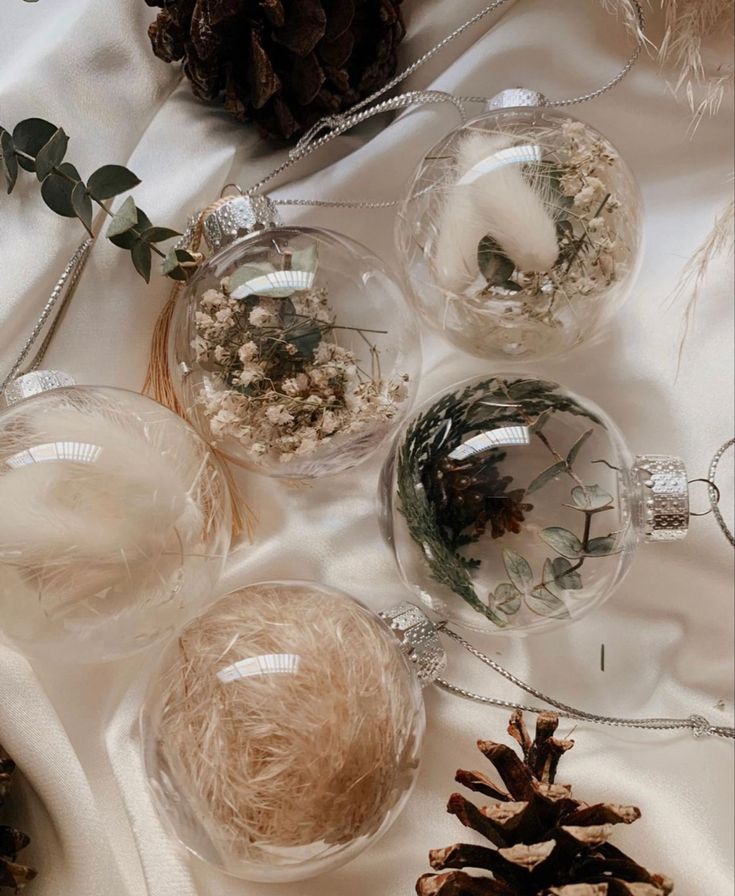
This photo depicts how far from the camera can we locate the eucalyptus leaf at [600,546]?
2.74 feet

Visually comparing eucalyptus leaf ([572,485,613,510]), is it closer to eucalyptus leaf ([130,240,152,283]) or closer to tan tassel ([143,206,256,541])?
tan tassel ([143,206,256,541])

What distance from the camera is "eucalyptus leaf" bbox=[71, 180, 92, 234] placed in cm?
92

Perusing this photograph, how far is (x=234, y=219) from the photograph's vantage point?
0.93 meters

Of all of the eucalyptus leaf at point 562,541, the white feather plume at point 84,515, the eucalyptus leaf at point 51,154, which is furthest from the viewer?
the eucalyptus leaf at point 51,154

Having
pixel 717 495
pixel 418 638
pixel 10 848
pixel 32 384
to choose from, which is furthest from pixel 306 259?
pixel 10 848

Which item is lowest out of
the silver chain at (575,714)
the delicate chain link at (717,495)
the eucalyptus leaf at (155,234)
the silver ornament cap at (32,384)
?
the silver chain at (575,714)

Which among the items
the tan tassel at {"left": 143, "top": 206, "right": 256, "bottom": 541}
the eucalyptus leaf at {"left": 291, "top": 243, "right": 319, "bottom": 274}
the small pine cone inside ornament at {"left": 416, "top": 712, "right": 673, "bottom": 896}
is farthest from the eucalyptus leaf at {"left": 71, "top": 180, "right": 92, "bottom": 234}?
the small pine cone inside ornament at {"left": 416, "top": 712, "right": 673, "bottom": 896}

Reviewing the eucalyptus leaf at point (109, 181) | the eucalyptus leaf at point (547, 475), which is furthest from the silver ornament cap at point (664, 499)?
the eucalyptus leaf at point (109, 181)

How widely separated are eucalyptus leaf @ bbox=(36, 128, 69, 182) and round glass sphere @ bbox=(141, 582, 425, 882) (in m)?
0.52

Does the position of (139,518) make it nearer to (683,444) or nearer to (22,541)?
(22,541)

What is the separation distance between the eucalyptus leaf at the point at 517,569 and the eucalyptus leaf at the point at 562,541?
31 millimetres

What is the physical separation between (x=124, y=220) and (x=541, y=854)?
78cm

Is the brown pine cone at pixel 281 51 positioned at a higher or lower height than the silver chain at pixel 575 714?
higher

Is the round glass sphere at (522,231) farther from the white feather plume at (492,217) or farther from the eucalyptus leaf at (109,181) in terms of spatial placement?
the eucalyptus leaf at (109,181)
